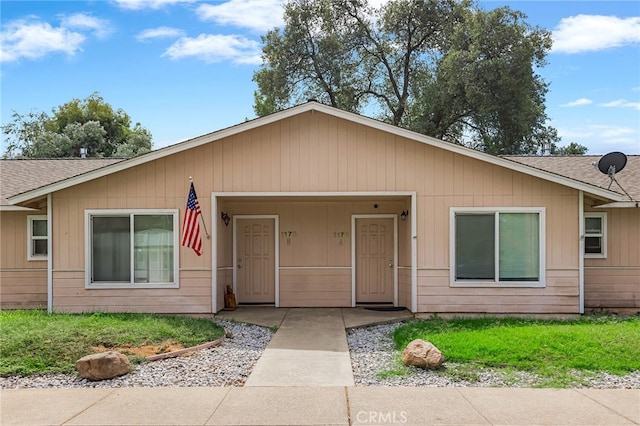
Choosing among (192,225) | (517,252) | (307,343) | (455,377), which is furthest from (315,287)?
(455,377)

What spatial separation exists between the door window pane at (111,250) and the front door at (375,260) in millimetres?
4986

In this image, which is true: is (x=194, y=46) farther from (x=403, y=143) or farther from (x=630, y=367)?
(x=630, y=367)

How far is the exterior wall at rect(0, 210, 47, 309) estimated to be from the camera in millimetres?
11812

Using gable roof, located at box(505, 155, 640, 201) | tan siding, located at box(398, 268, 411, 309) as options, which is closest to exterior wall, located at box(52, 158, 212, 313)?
tan siding, located at box(398, 268, 411, 309)

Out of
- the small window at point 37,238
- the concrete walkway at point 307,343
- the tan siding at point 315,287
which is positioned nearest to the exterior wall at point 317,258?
the tan siding at point 315,287

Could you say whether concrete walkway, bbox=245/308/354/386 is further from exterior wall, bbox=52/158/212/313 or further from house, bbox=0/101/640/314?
exterior wall, bbox=52/158/212/313

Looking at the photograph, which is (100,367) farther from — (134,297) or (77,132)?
(77,132)

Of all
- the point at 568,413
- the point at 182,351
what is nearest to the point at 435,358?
the point at 568,413

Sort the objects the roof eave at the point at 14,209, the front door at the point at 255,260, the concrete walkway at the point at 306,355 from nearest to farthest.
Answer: the concrete walkway at the point at 306,355, the roof eave at the point at 14,209, the front door at the point at 255,260

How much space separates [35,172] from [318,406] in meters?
11.9

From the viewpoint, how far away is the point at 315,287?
12.1m

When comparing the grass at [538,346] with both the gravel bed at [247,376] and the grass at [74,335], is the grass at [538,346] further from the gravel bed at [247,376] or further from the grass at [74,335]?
the grass at [74,335]

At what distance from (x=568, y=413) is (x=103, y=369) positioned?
519 centimetres

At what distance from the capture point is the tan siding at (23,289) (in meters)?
11.8
